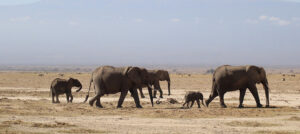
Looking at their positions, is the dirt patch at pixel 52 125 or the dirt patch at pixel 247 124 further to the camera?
the dirt patch at pixel 247 124

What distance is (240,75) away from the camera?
29141mm

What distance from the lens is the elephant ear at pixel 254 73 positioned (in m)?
29.3

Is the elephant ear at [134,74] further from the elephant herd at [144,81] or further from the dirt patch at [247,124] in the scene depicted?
the dirt patch at [247,124]

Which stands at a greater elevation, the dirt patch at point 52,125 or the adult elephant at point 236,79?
the adult elephant at point 236,79

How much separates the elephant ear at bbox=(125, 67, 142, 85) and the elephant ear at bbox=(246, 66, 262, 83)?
5236 millimetres

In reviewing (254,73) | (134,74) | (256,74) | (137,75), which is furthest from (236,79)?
(134,74)

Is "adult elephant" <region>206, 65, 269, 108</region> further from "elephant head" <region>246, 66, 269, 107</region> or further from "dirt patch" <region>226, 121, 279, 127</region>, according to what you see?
"dirt patch" <region>226, 121, 279, 127</region>

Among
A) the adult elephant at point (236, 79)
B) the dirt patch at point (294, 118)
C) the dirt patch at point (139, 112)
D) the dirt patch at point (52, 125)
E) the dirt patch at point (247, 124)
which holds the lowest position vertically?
the dirt patch at point (139, 112)

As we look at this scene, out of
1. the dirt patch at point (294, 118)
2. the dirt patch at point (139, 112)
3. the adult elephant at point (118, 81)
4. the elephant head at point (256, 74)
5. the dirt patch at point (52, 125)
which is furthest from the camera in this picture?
the elephant head at point (256, 74)

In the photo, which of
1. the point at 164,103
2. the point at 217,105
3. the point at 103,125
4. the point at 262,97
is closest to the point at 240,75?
the point at 217,105

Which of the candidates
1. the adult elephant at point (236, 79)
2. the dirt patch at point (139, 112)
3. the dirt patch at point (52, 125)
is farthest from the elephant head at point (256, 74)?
the dirt patch at point (52, 125)

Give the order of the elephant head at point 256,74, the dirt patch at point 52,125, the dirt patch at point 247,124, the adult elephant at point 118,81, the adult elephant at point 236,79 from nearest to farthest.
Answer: the dirt patch at point 52,125 < the dirt patch at point 247,124 < the adult elephant at point 118,81 < the adult elephant at point 236,79 < the elephant head at point 256,74

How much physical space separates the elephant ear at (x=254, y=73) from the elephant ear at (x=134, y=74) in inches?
206

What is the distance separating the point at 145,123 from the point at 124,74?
7664 millimetres
